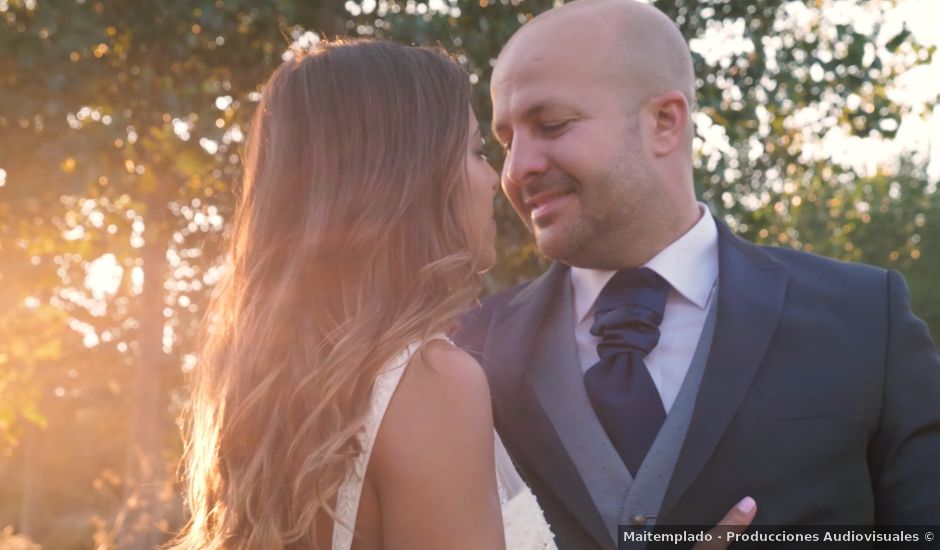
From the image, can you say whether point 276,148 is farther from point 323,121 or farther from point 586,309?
point 586,309

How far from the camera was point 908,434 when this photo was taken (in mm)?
3232

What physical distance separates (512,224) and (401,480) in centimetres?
557

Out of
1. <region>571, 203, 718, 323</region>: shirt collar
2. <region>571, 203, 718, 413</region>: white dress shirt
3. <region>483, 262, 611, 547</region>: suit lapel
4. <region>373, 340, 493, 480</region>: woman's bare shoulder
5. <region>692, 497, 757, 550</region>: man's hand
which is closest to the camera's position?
<region>373, 340, 493, 480</region>: woman's bare shoulder

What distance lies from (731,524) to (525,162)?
1.54m

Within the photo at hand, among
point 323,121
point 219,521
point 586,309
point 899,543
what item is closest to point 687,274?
point 586,309

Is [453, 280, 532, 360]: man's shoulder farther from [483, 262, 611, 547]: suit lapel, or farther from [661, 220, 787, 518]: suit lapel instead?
[661, 220, 787, 518]: suit lapel

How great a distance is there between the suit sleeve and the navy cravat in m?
0.69

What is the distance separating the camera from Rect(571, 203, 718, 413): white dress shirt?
355cm

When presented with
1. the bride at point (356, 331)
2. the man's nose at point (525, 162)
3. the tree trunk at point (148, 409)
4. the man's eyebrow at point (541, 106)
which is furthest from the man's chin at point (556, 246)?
the tree trunk at point (148, 409)

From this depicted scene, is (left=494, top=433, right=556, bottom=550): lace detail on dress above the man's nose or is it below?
below

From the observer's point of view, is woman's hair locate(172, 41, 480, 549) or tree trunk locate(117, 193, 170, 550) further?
tree trunk locate(117, 193, 170, 550)

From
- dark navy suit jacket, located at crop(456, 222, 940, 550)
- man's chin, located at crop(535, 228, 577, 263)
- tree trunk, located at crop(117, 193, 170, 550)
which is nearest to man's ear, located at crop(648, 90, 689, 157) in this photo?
man's chin, located at crop(535, 228, 577, 263)

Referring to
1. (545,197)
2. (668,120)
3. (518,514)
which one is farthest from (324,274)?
(668,120)

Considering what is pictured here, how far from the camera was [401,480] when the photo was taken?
254 cm
